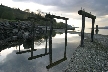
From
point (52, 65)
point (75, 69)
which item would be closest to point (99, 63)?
point (75, 69)

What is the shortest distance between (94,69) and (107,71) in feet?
2.61

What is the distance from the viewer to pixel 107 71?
8.88 metres

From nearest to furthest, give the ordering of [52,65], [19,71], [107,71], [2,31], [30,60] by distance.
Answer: [107,71] < [19,71] < [52,65] < [30,60] < [2,31]

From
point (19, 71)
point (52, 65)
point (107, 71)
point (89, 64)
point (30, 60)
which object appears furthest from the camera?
point (30, 60)

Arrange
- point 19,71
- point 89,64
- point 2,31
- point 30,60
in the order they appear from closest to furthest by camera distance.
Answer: point 19,71, point 89,64, point 30,60, point 2,31

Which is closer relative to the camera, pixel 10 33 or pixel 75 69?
pixel 75 69

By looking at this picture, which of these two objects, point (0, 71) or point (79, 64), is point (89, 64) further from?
point (0, 71)

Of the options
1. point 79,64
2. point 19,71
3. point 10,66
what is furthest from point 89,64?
point 10,66

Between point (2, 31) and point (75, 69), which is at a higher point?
point (2, 31)

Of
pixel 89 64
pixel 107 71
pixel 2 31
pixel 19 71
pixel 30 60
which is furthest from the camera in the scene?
pixel 2 31

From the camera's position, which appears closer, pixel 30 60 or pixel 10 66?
pixel 10 66

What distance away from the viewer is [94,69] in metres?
9.20

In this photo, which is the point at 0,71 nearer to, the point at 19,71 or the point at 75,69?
the point at 19,71

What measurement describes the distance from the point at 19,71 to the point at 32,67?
Answer: 1.16 m
